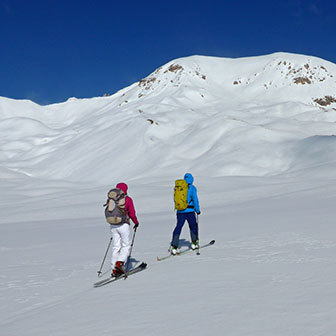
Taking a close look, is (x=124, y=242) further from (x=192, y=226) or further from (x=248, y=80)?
(x=248, y=80)

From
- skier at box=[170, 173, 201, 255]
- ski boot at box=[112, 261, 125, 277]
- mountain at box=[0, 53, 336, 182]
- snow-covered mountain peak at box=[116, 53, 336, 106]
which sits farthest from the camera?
snow-covered mountain peak at box=[116, 53, 336, 106]

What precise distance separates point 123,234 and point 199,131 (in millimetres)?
50795

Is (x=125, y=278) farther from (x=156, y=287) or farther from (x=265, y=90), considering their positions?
(x=265, y=90)

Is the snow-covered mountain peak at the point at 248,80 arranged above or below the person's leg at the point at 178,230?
above

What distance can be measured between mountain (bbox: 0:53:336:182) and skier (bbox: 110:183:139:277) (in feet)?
115

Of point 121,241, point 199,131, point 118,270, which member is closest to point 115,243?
point 121,241

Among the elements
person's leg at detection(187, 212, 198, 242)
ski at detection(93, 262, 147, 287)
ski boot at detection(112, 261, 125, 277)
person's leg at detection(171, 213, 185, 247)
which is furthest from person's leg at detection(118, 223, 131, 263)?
person's leg at detection(187, 212, 198, 242)

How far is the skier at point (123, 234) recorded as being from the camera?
25.1 feet

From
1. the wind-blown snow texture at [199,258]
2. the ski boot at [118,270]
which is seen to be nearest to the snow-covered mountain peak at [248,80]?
the wind-blown snow texture at [199,258]

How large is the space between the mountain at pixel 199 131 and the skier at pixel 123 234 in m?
35.0

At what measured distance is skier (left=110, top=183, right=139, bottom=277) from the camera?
25.1ft

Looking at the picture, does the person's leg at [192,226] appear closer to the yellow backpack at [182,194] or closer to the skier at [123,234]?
the yellow backpack at [182,194]

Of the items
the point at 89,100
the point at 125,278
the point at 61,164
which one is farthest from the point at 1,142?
the point at 125,278

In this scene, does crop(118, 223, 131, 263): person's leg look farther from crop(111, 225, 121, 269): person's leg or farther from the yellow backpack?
the yellow backpack
